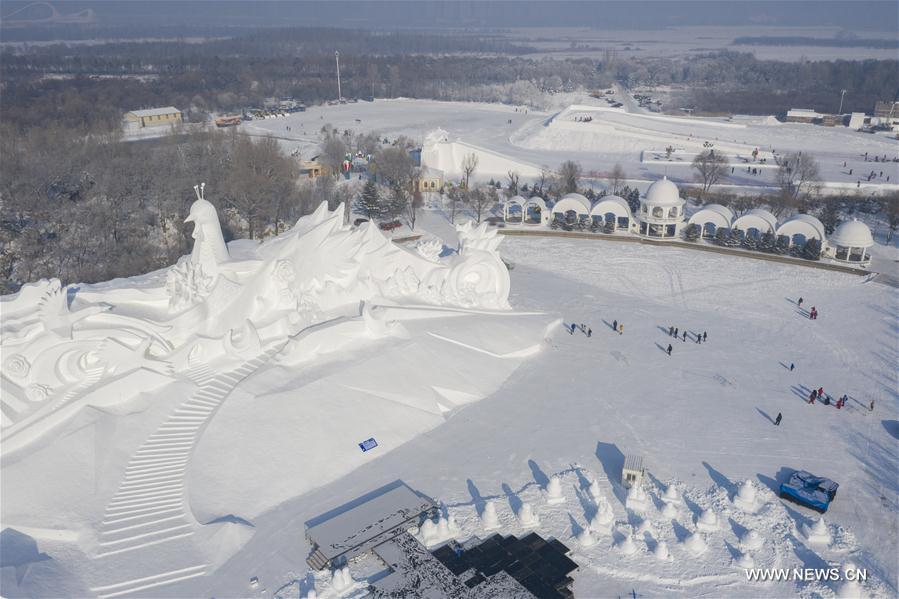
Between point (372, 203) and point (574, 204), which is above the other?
point (574, 204)

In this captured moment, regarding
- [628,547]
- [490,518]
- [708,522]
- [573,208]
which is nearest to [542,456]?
[490,518]

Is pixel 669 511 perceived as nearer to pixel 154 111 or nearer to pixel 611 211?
pixel 611 211

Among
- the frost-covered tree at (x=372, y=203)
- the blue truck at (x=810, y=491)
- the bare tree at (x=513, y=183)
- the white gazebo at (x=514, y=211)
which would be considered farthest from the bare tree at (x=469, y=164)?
the blue truck at (x=810, y=491)

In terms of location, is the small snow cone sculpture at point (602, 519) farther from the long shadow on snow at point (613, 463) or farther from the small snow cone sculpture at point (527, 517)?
the small snow cone sculpture at point (527, 517)

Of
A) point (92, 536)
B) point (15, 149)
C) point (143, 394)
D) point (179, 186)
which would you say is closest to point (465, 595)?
point (92, 536)

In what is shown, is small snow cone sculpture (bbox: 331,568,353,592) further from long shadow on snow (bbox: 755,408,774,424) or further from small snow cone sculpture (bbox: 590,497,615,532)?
long shadow on snow (bbox: 755,408,774,424)

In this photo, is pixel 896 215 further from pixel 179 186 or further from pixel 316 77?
pixel 316 77
